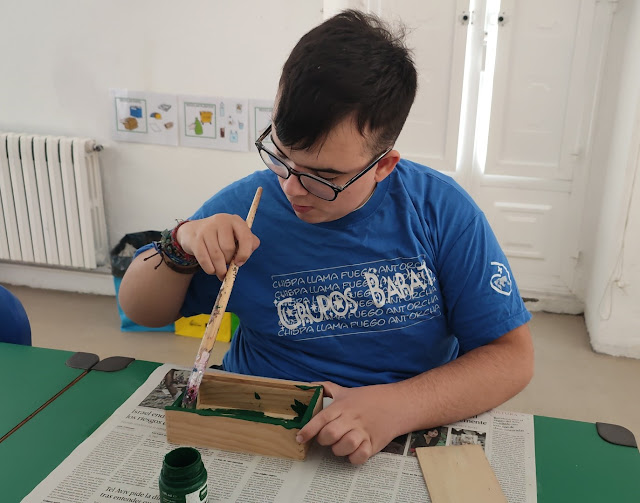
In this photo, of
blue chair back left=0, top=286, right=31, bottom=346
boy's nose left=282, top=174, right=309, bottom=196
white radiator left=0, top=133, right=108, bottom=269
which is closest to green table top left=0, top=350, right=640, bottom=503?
blue chair back left=0, top=286, right=31, bottom=346

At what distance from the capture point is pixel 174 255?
3.63 ft

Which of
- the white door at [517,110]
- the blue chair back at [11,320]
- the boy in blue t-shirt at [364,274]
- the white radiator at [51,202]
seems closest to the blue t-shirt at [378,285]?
the boy in blue t-shirt at [364,274]

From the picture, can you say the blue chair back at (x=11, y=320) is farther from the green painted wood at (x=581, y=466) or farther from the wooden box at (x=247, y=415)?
the green painted wood at (x=581, y=466)

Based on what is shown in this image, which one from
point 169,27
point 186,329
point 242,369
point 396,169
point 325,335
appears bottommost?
point 186,329

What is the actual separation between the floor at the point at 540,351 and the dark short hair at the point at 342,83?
1328mm

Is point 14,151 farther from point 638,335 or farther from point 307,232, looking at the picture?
point 638,335

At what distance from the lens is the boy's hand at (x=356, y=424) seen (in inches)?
35.9

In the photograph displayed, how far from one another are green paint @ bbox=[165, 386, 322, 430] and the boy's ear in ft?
1.33

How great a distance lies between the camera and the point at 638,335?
265 cm

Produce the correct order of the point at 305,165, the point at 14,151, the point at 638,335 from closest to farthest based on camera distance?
1. the point at 305,165
2. the point at 638,335
3. the point at 14,151

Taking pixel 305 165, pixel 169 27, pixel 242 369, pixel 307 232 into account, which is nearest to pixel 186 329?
pixel 169 27

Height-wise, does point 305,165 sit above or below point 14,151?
above

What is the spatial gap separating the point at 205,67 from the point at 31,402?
2055mm

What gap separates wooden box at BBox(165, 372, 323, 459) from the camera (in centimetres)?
92
